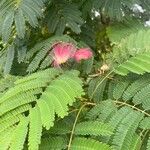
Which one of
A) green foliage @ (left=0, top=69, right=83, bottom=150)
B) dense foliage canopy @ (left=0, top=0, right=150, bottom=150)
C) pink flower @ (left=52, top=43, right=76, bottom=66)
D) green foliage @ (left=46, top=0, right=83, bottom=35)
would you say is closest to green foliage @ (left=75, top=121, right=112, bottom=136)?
dense foliage canopy @ (left=0, top=0, right=150, bottom=150)

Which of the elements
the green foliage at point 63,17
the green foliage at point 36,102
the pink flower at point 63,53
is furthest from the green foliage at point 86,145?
the green foliage at point 63,17

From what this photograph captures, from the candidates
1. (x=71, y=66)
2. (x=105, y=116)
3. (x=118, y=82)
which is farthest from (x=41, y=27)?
(x=105, y=116)

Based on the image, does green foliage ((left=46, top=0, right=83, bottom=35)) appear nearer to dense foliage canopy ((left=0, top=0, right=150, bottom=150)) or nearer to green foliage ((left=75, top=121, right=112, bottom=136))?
→ dense foliage canopy ((left=0, top=0, right=150, bottom=150))

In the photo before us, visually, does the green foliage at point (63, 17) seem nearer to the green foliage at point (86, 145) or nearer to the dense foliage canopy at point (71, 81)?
the dense foliage canopy at point (71, 81)

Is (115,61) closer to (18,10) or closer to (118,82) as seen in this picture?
(118,82)

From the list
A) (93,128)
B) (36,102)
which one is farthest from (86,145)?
(36,102)

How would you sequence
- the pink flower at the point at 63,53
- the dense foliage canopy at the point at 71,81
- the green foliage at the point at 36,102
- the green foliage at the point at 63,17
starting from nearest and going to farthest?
the green foliage at the point at 36,102, the dense foliage canopy at the point at 71,81, the pink flower at the point at 63,53, the green foliage at the point at 63,17

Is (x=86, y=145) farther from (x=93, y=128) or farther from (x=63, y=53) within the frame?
(x=63, y=53)
